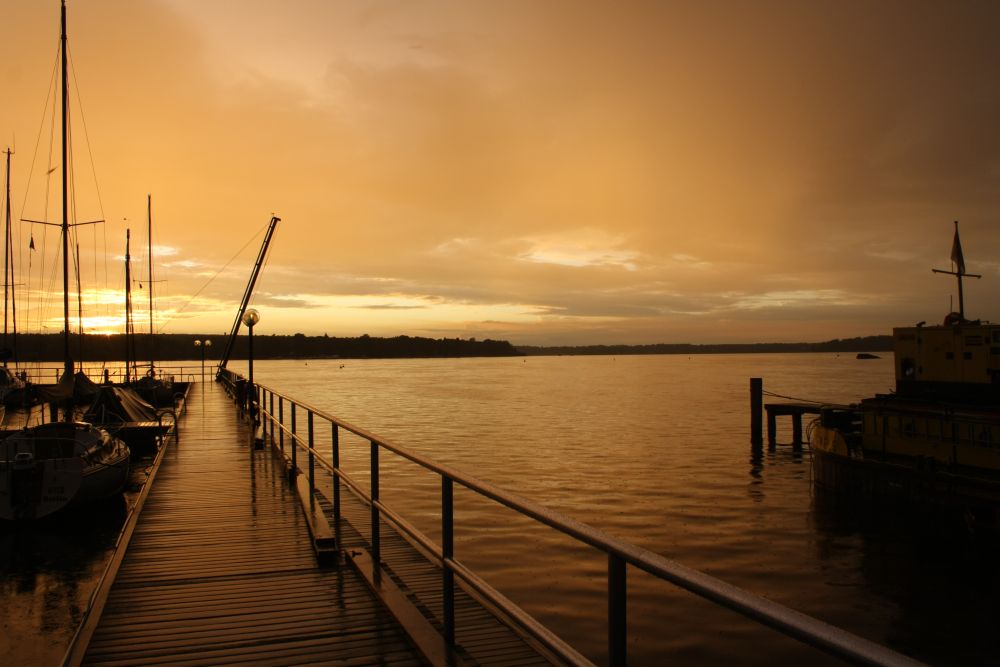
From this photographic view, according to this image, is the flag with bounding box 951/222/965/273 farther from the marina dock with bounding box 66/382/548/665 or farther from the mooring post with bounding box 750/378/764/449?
the marina dock with bounding box 66/382/548/665

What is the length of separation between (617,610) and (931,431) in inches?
693

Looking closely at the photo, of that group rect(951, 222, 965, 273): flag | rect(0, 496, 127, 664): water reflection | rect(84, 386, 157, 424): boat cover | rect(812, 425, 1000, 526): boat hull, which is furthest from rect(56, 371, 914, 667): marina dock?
rect(951, 222, 965, 273): flag

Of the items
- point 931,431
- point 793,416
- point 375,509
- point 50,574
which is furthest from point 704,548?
point 793,416

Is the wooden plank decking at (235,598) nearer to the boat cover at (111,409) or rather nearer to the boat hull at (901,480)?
the boat cover at (111,409)

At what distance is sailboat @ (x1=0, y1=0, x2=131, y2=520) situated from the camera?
489 inches

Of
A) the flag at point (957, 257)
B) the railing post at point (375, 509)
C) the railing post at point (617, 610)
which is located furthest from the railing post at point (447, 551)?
the flag at point (957, 257)

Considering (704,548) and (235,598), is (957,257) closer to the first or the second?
(704,548)

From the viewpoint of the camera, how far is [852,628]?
10.7 metres

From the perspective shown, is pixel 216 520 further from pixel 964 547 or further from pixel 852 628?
pixel 964 547

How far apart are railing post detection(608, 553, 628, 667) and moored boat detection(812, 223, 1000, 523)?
52.4 ft

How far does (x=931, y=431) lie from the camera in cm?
1708

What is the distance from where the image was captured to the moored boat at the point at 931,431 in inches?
619

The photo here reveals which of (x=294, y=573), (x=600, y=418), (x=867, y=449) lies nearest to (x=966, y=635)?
(x=867, y=449)

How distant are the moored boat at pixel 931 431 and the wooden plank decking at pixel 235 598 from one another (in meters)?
14.4
